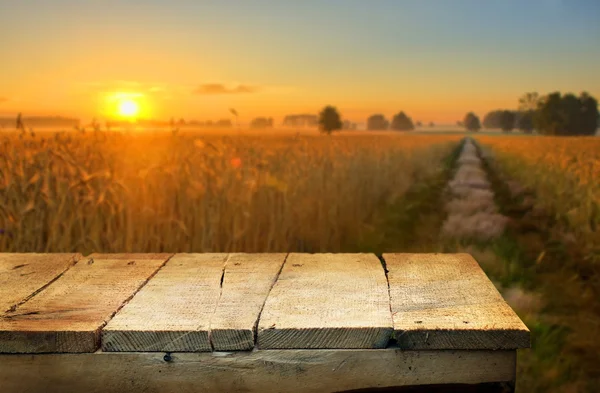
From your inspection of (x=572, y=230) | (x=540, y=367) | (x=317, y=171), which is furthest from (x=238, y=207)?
(x=572, y=230)

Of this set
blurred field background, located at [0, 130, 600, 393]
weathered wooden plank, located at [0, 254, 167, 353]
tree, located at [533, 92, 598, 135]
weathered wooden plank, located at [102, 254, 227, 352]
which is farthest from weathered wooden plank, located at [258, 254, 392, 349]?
tree, located at [533, 92, 598, 135]

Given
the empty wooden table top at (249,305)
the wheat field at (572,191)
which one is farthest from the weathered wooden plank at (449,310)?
the wheat field at (572,191)

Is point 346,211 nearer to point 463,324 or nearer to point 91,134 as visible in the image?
point 91,134

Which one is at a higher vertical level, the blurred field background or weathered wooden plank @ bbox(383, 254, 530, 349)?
weathered wooden plank @ bbox(383, 254, 530, 349)

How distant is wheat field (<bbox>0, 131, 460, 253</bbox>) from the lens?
614 cm

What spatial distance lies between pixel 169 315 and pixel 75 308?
0.33m

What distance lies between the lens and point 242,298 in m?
2.36

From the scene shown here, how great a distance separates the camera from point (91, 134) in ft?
25.7

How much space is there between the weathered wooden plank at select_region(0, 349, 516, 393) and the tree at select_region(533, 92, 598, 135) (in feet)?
236

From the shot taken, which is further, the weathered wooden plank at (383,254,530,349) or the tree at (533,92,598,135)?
the tree at (533,92,598,135)

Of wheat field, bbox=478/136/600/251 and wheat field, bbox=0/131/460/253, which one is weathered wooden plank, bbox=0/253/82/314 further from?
wheat field, bbox=478/136/600/251

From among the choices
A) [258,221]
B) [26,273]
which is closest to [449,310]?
[26,273]

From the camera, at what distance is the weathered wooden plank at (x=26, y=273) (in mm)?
2471

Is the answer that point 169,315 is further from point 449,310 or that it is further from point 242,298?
point 449,310
